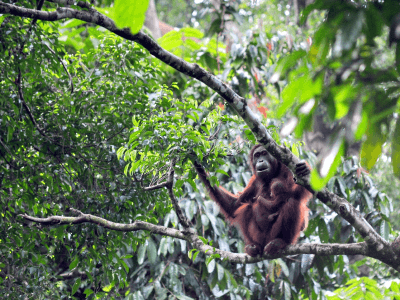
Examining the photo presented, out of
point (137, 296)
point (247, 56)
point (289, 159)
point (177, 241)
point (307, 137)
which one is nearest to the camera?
point (289, 159)

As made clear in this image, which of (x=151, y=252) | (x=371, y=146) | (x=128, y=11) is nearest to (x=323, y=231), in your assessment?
(x=151, y=252)

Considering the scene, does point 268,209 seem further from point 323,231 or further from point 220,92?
point 220,92

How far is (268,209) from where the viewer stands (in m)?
4.05

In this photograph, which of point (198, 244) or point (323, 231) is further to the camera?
point (323, 231)

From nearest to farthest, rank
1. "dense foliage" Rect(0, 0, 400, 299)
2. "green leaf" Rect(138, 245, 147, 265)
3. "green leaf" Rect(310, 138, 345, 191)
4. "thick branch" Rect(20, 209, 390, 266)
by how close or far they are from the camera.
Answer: "green leaf" Rect(310, 138, 345, 191) < "dense foliage" Rect(0, 0, 400, 299) < "thick branch" Rect(20, 209, 390, 266) < "green leaf" Rect(138, 245, 147, 265)

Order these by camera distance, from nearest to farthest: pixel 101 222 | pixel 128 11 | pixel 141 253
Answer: pixel 128 11 < pixel 101 222 < pixel 141 253

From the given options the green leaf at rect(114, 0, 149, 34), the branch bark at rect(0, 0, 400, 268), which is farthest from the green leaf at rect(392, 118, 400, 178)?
the branch bark at rect(0, 0, 400, 268)

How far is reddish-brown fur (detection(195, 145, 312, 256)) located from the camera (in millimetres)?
3748

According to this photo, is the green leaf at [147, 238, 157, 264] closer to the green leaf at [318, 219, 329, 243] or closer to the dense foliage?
the dense foliage

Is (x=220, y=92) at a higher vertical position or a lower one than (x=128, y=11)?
higher

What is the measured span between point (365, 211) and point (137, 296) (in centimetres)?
313

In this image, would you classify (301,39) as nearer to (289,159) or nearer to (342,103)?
(289,159)

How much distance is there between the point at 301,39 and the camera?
19.7ft

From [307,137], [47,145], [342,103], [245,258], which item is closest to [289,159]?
[245,258]
